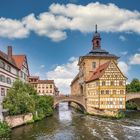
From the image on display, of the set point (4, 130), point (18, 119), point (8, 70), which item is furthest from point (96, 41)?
point (4, 130)

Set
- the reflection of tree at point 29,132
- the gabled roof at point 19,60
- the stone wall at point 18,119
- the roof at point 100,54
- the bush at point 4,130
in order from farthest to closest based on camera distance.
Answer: the roof at point 100,54 < the gabled roof at point 19,60 < the stone wall at point 18,119 < the reflection of tree at point 29,132 < the bush at point 4,130

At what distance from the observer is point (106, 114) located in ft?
165

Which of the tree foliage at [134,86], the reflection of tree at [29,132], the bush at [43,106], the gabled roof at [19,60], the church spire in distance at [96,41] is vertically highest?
the church spire in distance at [96,41]

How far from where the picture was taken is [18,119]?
37.2 m

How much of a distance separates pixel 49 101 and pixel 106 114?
38.9 ft

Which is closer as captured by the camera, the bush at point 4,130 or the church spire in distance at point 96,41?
the bush at point 4,130

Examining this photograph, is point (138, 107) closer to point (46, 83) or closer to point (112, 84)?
point (112, 84)

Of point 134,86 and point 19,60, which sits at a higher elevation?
point 19,60

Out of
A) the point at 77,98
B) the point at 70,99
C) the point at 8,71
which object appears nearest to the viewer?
the point at 8,71

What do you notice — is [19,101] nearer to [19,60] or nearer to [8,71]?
[8,71]

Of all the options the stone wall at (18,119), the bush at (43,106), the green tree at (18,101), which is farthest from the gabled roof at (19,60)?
the stone wall at (18,119)

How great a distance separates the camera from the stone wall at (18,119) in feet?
114

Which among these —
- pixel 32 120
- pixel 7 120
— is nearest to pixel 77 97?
pixel 32 120

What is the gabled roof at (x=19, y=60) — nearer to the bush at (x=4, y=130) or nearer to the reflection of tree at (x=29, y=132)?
the reflection of tree at (x=29, y=132)
